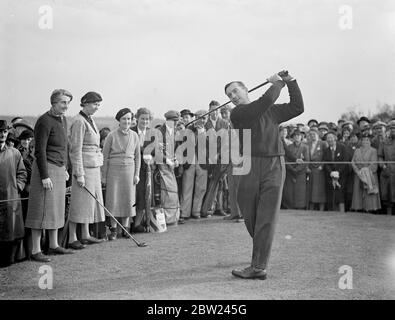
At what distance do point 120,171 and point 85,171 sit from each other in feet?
2.52

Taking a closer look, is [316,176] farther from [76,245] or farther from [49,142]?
[49,142]

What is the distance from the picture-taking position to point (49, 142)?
591cm

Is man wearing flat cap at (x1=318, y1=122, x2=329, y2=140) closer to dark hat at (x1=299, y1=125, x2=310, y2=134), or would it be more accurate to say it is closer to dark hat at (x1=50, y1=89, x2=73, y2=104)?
dark hat at (x1=299, y1=125, x2=310, y2=134)

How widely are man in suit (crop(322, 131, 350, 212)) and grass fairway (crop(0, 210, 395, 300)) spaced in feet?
7.28

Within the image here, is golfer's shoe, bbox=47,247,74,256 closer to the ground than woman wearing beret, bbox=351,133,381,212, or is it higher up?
closer to the ground

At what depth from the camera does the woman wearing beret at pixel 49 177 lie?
5.76 m

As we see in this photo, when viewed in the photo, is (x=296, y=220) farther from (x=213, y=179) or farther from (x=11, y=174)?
(x=11, y=174)

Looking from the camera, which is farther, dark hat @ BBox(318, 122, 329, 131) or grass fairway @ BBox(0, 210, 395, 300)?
dark hat @ BBox(318, 122, 329, 131)

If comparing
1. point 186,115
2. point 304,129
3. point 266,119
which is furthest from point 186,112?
point 266,119

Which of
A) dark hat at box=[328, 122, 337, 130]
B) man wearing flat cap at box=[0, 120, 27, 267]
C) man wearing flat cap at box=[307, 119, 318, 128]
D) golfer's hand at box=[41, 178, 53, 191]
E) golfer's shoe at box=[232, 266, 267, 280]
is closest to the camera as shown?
golfer's shoe at box=[232, 266, 267, 280]

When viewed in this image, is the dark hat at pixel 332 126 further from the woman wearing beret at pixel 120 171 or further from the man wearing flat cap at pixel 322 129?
the woman wearing beret at pixel 120 171

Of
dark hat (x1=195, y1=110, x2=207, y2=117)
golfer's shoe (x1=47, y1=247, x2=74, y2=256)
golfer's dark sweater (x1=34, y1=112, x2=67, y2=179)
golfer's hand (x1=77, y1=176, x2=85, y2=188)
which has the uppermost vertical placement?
dark hat (x1=195, y1=110, x2=207, y2=117)

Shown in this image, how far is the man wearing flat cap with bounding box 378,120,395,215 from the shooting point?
9.57 meters

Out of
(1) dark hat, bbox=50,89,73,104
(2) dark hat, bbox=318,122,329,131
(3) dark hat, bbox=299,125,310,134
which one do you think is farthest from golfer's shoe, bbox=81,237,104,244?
(2) dark hat, bbox=318,122,329,131
